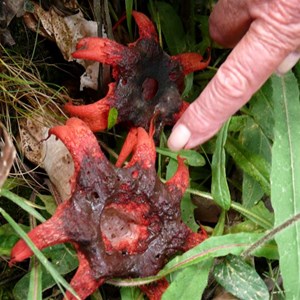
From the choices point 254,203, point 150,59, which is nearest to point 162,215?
point 254,203

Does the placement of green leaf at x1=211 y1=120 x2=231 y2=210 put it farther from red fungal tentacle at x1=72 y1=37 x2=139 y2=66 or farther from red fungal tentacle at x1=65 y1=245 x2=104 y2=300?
red fungal tentacle at x1=65 y1=245 x2=104 y2=300

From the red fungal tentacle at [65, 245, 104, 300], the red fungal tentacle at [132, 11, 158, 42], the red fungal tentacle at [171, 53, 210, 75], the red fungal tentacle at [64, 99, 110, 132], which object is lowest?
the red fungal tentacle at [65, 245, 104, 300]

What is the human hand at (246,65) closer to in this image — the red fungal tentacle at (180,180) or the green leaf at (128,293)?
the red fungal tentacle at (180,180)

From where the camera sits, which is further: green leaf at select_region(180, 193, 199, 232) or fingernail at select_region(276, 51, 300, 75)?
green leaf at select_region(180, 193, 199, 232)

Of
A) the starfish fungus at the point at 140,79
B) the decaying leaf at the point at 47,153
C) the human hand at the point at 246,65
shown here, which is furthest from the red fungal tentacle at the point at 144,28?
the decaying leaf at the point at 47,153

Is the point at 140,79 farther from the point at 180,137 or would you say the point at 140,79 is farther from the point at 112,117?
the point at 180,137

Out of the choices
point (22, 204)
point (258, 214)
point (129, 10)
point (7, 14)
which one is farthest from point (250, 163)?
point (7, 14)

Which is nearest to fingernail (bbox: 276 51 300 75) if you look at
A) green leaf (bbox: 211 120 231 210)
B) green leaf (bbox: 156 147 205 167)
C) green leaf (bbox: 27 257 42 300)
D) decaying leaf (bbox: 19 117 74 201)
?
green leaf (bbox: 211 120 231 210)

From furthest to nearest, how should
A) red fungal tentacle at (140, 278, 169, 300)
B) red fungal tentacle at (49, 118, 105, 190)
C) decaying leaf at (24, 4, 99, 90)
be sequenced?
1. decaying leaf at (24, 4, 99, 90)
2. red fungal tentacle at (140, 278, 169, 300)
3. red fungal tentacle at (49, 118, 105, 190)
